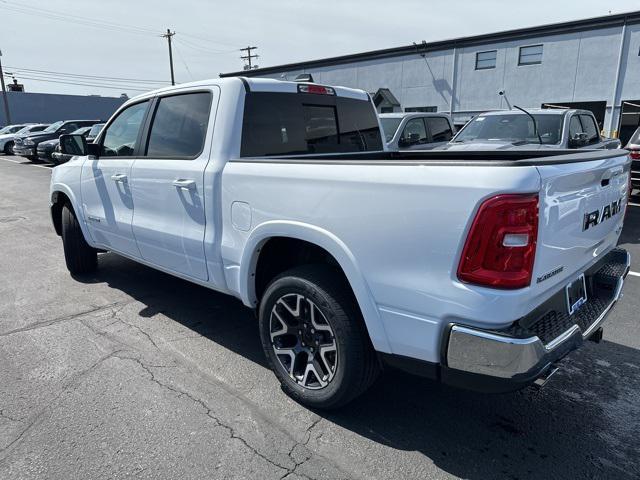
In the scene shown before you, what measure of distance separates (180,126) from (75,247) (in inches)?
99.4

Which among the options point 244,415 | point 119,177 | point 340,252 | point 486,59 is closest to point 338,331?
point 340,252

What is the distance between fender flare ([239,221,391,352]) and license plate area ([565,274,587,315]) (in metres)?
1.00

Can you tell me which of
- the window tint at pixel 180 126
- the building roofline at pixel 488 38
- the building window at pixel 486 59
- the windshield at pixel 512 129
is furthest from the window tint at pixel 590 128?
the building window at pixel 486 59

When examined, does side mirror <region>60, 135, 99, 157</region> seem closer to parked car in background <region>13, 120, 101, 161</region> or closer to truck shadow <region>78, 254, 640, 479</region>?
truck shadow <region>78, 254, 640, 479</region>

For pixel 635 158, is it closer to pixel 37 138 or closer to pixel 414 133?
pixel 414 133

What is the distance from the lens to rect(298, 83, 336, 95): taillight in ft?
12.2

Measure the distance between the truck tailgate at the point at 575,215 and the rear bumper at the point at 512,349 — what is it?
179mm

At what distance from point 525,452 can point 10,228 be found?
8.73m

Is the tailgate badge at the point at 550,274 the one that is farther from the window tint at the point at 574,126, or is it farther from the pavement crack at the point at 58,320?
the window tint at the point at 574,126

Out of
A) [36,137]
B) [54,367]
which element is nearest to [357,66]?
[36,137]

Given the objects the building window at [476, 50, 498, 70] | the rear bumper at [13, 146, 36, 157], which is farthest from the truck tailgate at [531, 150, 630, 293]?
the building window at [476, 50, 498, 70]

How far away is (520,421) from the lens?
2.79 meters

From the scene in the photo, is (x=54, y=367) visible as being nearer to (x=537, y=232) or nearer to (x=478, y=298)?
(x=478, y=298)

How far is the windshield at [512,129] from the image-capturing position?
24.8ft
